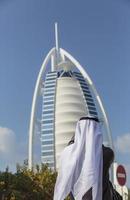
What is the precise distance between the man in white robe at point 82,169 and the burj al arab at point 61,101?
9431 cm

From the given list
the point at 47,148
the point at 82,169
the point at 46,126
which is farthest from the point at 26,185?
the point at 46,126

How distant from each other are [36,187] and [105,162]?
18.0 meters

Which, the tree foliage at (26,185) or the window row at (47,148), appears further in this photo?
the window row at (47,148)

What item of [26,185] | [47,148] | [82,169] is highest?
[47,148]

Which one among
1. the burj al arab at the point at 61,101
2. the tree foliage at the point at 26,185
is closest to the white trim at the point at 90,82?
the burj al arab at the point at 61,101

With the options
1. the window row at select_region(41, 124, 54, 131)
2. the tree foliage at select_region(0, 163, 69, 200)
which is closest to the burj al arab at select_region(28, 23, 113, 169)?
the window row at select_region(41, 124, 54, 131)

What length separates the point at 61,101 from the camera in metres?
108

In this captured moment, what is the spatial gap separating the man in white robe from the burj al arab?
3713 inches

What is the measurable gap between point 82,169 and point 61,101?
4066 inches

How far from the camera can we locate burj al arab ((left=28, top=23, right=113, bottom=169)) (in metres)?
104

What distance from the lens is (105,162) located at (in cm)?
473

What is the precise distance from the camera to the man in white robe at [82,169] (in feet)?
14.7

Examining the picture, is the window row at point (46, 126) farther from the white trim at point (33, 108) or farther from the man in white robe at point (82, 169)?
the man in white robe at point (82, 169)

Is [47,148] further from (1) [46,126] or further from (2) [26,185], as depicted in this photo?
(2) [26,185]
